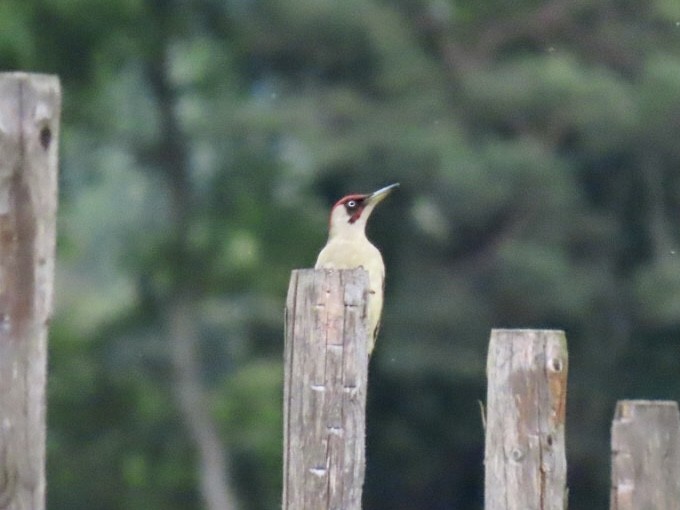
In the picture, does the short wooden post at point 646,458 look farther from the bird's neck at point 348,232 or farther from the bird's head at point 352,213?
the bird's head at point 352,213

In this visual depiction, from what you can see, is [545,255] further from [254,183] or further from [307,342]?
[307,342]

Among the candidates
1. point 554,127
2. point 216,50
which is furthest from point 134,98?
point 554,127

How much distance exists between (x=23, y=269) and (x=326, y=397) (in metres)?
0.64

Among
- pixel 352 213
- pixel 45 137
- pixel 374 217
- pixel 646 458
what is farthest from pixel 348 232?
pixel 374 217

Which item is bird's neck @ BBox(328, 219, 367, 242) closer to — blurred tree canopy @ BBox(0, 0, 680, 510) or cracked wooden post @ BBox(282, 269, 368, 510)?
cracked wooden post @ BBox(282, 269, 368, 510)

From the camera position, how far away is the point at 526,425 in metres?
3.52

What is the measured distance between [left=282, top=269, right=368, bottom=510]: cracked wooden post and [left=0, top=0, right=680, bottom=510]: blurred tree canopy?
14331 mm

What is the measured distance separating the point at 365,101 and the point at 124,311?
342cm

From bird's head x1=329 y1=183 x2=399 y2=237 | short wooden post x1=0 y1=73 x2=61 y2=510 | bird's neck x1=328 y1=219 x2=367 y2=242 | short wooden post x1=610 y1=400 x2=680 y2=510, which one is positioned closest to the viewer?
short wooden post x1=0 y1=73 x2=61 y2=510

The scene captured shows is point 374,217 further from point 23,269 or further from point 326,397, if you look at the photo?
point 23,269

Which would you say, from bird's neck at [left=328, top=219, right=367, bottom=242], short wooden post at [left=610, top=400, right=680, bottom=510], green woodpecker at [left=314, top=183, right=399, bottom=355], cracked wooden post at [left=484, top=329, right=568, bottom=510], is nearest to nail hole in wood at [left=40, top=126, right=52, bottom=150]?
cracked wooden post at [left=484, top=329, right=568, bottom=510]

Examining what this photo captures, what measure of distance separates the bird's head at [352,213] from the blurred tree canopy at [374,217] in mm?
10724

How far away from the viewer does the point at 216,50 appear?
20.6 meters

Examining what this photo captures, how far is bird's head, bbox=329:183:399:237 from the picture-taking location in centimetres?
701
